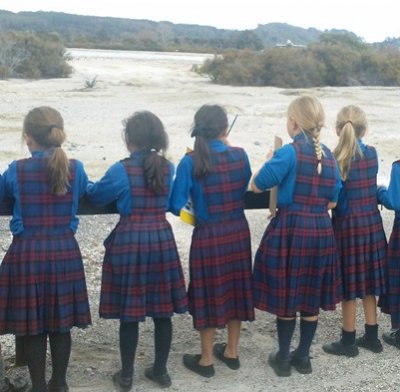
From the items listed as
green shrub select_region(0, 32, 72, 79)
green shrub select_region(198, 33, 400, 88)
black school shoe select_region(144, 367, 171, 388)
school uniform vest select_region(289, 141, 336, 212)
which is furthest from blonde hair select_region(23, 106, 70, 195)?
green shrub select_region(198, 33, 400, 88)

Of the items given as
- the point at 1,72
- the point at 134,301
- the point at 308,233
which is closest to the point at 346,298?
the point at 308,233

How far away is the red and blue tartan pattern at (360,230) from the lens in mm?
4652

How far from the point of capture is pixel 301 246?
4.33 meters

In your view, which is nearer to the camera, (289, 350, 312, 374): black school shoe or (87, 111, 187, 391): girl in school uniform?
(87, 111, 187, 391): girl in school uniform

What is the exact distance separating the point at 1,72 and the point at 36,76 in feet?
6.54

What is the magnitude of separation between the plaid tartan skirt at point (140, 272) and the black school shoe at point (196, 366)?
0.44 meters

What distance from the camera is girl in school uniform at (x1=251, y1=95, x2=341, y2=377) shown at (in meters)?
4.30

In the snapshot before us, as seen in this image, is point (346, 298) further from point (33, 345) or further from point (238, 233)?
point (33, 345)

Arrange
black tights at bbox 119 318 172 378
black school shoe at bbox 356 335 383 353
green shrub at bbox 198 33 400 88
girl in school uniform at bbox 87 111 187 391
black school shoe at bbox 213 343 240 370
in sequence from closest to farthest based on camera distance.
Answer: girl in school uniform at bbox 87 111 187 391
black tights at bbox 119 318 172 378
black school shoe at bbox 213 343 240 370
black school shoe at bbox 356 335 383 353
green shrub at bbox 198 33 400 88

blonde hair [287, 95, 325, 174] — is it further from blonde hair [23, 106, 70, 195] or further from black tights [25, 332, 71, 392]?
black tights [25, 332, 71, 392]

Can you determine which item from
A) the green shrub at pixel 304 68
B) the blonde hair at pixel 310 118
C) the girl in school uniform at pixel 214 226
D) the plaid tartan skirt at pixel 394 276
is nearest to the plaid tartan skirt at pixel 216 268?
Answer: the girl in school uniform at pixel 214 226

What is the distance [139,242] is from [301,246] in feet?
2.96

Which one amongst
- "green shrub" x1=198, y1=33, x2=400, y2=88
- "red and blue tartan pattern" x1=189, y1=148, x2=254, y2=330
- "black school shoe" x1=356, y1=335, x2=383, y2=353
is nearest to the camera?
"red and blue tartan pattern" x1=189, y1=148, x2=254, y2=330

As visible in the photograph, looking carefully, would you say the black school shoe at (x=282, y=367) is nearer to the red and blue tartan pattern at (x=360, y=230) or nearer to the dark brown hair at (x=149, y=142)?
the red and blue tartan pattern at (x=360, y=230)
